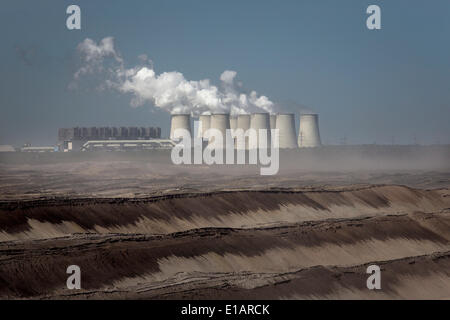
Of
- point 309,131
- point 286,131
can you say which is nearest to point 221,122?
point 286,131

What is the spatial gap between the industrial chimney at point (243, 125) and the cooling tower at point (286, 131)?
4.75m

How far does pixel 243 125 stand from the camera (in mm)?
108938

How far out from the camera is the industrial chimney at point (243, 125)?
107 meters

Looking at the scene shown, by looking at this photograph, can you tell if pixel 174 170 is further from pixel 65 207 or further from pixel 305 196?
pixel 65 207

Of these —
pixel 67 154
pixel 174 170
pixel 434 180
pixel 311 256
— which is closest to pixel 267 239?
pixel 311 256

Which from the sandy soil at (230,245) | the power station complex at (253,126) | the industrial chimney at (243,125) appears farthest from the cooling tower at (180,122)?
the sandy soil at (230,245)

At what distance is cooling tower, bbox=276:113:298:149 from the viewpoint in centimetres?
10612

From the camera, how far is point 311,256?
43.5m

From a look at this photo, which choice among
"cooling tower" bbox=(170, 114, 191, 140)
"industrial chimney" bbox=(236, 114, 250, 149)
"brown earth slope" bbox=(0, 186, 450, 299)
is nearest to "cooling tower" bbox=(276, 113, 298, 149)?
"industrial chimney" bbox=(236, 114, 250, 149)

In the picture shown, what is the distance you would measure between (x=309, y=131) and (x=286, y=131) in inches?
166

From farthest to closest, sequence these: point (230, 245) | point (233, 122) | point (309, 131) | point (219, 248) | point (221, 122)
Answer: point (233, 122) < point (309, 131) < point (221, 122) < point (230, 245) < point (219, 248)

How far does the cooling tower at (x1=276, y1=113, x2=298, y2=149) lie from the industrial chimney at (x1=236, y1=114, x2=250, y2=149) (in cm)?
475

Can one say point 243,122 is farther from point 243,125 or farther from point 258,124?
point 258,124

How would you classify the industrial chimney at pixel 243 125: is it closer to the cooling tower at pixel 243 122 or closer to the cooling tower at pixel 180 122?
the cooling tower at pixel 243 122
